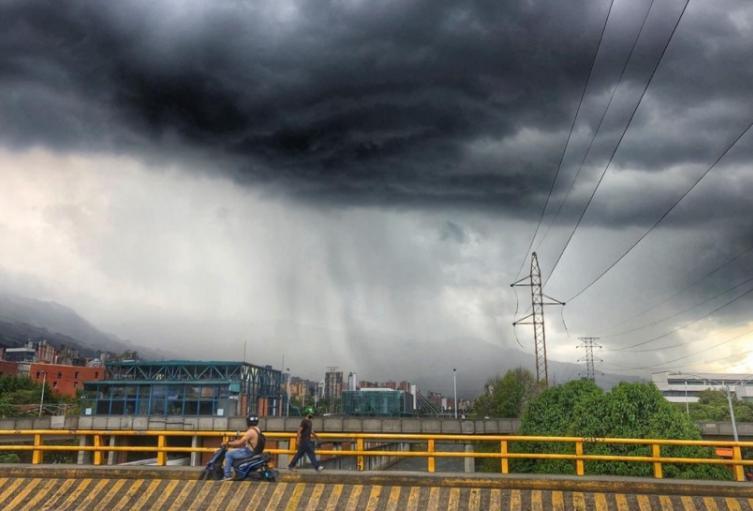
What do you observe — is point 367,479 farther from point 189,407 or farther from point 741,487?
point 189,407

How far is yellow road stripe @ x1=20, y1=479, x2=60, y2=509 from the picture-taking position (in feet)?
50.7

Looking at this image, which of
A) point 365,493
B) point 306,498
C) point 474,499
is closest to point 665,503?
point 474,499

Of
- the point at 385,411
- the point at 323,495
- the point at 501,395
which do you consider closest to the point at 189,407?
the point at 501,395

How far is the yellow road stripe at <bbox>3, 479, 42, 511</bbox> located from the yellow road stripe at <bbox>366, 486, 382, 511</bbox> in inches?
350

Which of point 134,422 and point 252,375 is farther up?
point 252,375

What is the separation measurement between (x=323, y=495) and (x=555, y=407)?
23.9 metres

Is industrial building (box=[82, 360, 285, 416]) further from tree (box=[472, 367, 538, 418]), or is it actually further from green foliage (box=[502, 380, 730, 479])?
green foliage (box=[502, 380, 730, 479])

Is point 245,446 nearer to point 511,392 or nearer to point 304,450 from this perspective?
point 304,450

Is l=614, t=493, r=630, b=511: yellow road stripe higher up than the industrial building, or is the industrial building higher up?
the industrial building

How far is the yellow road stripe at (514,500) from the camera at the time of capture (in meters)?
14.4

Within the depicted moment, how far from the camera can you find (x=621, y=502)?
14359 mm

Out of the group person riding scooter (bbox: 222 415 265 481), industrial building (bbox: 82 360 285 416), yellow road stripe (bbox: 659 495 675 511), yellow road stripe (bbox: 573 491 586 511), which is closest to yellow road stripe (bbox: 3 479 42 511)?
person riding scooter (bbox: 222 415 265 481)

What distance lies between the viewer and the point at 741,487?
47.6ft

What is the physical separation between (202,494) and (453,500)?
6206mm
